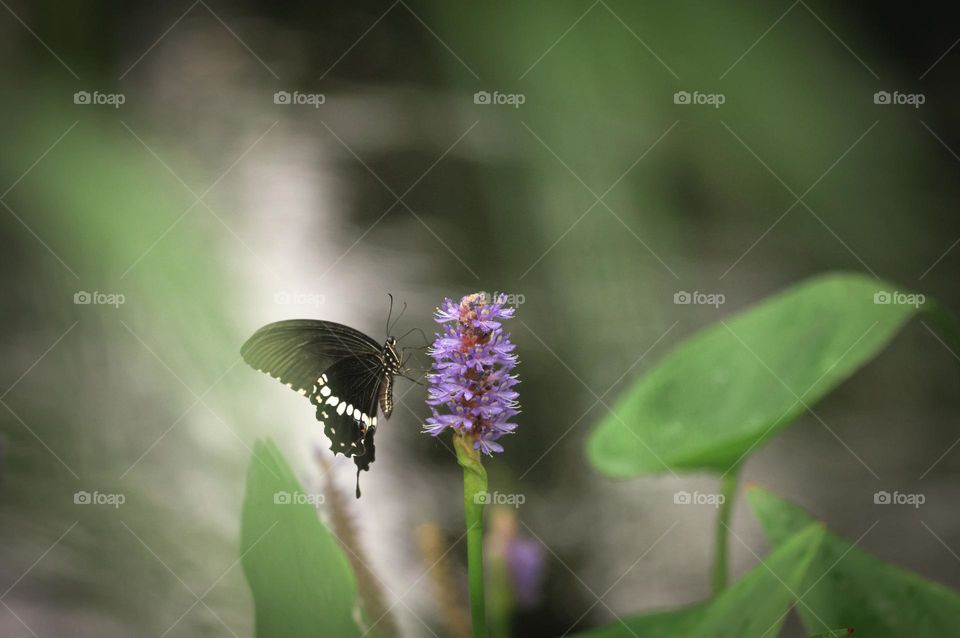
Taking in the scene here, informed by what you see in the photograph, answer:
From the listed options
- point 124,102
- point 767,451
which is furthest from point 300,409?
point 767,451

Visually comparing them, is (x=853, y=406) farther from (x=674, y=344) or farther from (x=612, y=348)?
(x=612, y=348)

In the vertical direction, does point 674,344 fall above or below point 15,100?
below

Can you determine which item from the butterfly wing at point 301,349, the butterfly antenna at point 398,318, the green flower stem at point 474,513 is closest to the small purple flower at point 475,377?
the green flower stem at point 474,513

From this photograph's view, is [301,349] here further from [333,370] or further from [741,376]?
[741,376]

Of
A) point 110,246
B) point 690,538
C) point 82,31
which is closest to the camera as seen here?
point 110,246

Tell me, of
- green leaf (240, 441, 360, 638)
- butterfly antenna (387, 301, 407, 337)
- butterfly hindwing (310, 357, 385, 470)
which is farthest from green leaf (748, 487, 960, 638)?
butterfly antenna (387, 301, 407, 337)
